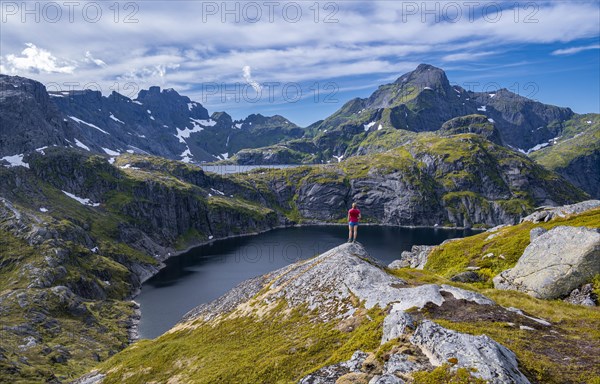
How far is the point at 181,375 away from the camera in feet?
105

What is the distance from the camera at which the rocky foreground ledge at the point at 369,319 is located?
1623cm

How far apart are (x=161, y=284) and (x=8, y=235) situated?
A: 220 ft

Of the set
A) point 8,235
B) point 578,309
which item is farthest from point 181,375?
point 8,235

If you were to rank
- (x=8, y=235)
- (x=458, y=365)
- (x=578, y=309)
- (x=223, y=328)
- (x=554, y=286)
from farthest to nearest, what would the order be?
(x=8, y=235) < (x=223, y=328) < (x=554, y=286) < (x=578, y=309) < (x=458, y=365)

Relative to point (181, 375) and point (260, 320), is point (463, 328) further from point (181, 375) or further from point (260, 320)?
point (181, 375)

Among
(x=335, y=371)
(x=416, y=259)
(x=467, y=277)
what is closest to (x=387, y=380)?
(x=335, y=371)

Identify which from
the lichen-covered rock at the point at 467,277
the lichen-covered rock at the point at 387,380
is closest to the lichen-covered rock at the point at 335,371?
the lichen-covered rock at the point at 387,380

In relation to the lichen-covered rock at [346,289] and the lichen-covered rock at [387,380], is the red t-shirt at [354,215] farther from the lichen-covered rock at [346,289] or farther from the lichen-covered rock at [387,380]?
the lichen-covered rock at [387,380]

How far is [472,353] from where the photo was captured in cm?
1580

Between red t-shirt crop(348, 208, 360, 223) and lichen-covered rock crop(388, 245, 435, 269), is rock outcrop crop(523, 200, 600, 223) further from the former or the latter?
red t-shirt crop(348, 208, 360, 223)

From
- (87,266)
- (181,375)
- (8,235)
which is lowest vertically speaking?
(87,266)

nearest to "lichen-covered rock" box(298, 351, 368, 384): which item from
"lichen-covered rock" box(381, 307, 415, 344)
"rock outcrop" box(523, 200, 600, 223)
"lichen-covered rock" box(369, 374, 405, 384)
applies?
"lichen-covered rock" box(381, 307, 415, 344)

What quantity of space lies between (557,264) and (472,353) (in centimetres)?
2713

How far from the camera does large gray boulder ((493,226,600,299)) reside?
114 ft
